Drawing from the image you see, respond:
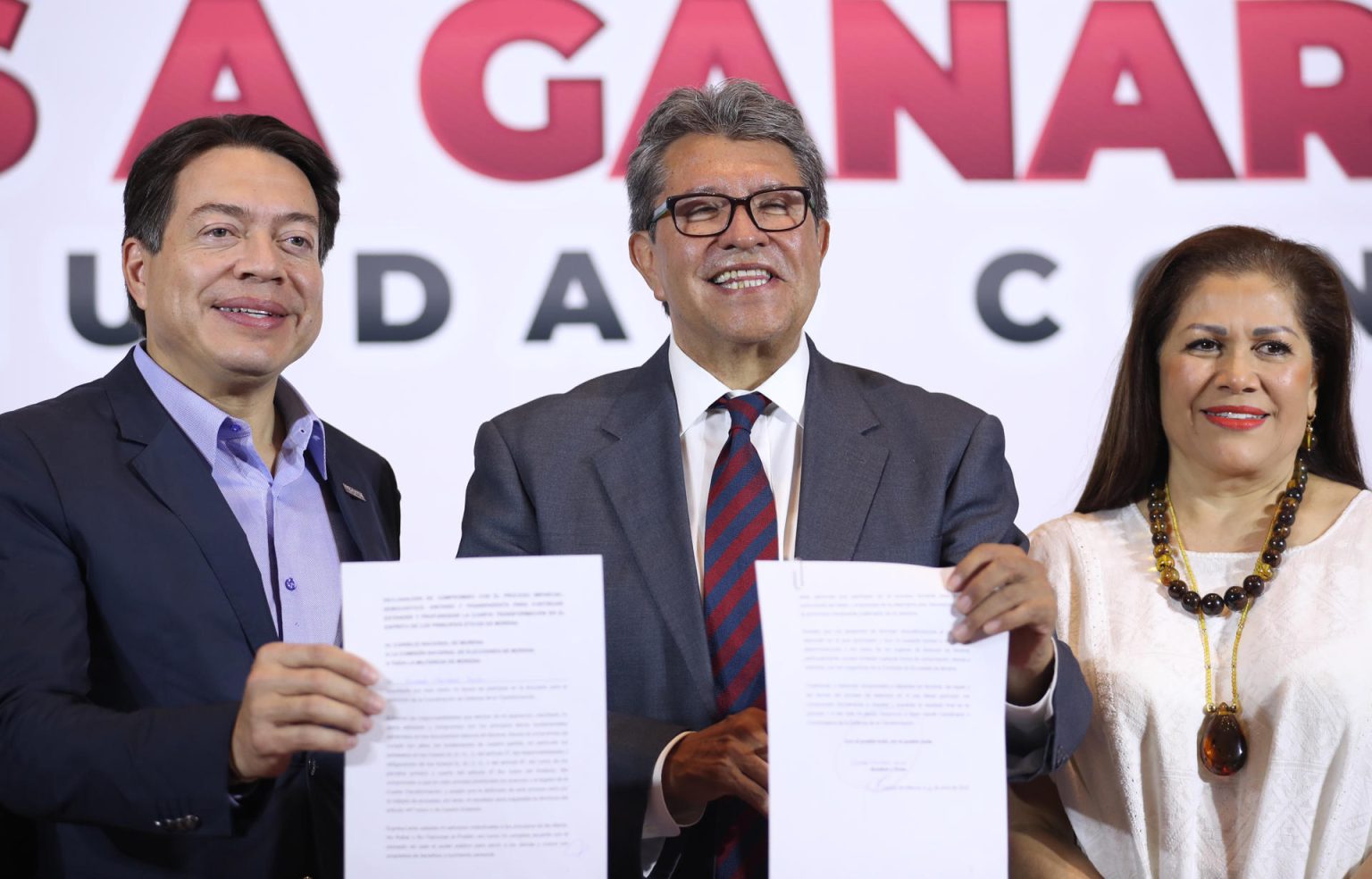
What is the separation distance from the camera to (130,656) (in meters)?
2.08

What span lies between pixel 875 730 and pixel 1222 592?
3.26 ft

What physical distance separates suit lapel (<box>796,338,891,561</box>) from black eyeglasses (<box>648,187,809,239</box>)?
236mm

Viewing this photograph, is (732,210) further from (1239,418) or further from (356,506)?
(1239,418)

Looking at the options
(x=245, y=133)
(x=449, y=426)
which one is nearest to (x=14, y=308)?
(x=449, y=426)

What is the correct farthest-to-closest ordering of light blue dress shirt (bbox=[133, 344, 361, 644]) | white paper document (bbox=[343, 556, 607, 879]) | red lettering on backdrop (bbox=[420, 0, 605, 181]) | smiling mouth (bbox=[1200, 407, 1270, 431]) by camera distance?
red lettering on backdrop (bbox=[420, 0, 605, 181]), smiling mouth (bbox=[1200, 407, 1270, 431]), light blue dress shirt (bbox=[133, 344, 361, 644]), white paper document (bbox=[343, 556, 607, 879])

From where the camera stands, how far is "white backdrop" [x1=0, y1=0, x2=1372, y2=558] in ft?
11.8

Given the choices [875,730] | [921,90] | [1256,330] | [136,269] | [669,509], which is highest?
[921,90]

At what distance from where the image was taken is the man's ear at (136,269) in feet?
8.09

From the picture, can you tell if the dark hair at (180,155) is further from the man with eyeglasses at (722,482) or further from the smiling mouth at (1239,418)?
the smiling mouth at (1239,418)

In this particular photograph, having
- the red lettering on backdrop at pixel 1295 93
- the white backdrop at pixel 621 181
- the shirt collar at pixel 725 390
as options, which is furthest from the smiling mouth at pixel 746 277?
the red lettering on backdrop at pixel 1295 93

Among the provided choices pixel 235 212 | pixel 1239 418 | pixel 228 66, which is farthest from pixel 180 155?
pixel 1239 418

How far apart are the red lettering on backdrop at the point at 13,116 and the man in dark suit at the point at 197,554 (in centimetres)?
134

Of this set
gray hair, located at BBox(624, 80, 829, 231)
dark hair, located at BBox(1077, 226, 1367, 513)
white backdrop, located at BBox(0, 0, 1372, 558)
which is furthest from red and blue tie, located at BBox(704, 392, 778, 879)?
white backdrop, located at BBox(0, 0, 1372, 558)

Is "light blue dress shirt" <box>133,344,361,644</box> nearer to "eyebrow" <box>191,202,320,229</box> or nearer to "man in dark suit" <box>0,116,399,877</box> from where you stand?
"man in dark suit" <box>0,116,399,877</box>
